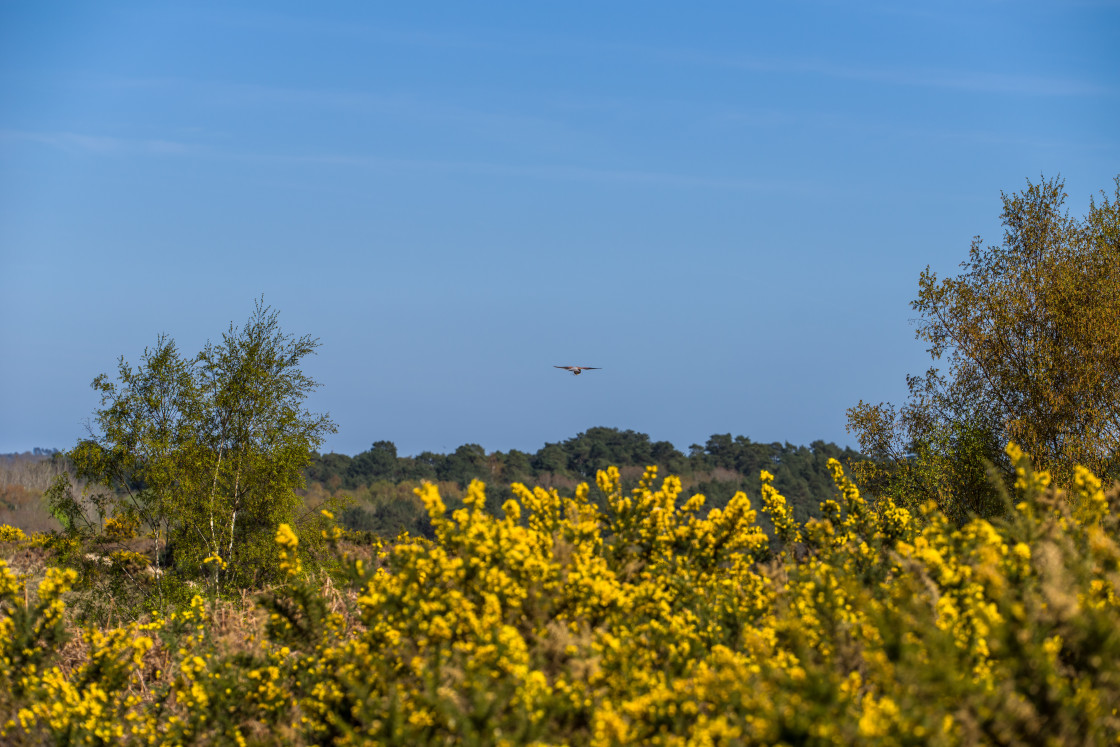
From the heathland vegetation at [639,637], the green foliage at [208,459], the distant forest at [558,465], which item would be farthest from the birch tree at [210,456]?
the distant forest at [558,465]

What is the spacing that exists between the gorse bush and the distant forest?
47854 millimetres

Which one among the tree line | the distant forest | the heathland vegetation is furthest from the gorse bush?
the distant forest

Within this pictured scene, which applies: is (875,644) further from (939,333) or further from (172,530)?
(172,530)

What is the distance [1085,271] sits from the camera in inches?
790

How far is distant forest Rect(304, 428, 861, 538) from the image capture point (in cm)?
6062

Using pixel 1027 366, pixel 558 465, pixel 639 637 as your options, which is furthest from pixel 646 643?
pixel 558 465

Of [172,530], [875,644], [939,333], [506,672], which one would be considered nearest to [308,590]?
[506,672]

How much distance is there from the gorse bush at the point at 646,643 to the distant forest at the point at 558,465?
47854 millimetres

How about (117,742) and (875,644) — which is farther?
(117,742)

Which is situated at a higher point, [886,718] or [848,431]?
[848,431]

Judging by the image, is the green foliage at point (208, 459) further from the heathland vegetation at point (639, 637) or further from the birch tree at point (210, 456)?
the heathland vegetation at point (639, 637)

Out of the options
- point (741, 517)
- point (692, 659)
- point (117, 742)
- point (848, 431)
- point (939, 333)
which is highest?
point (939, 333)

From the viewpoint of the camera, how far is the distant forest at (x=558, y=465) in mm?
60625

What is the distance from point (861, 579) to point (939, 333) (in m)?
15.2
